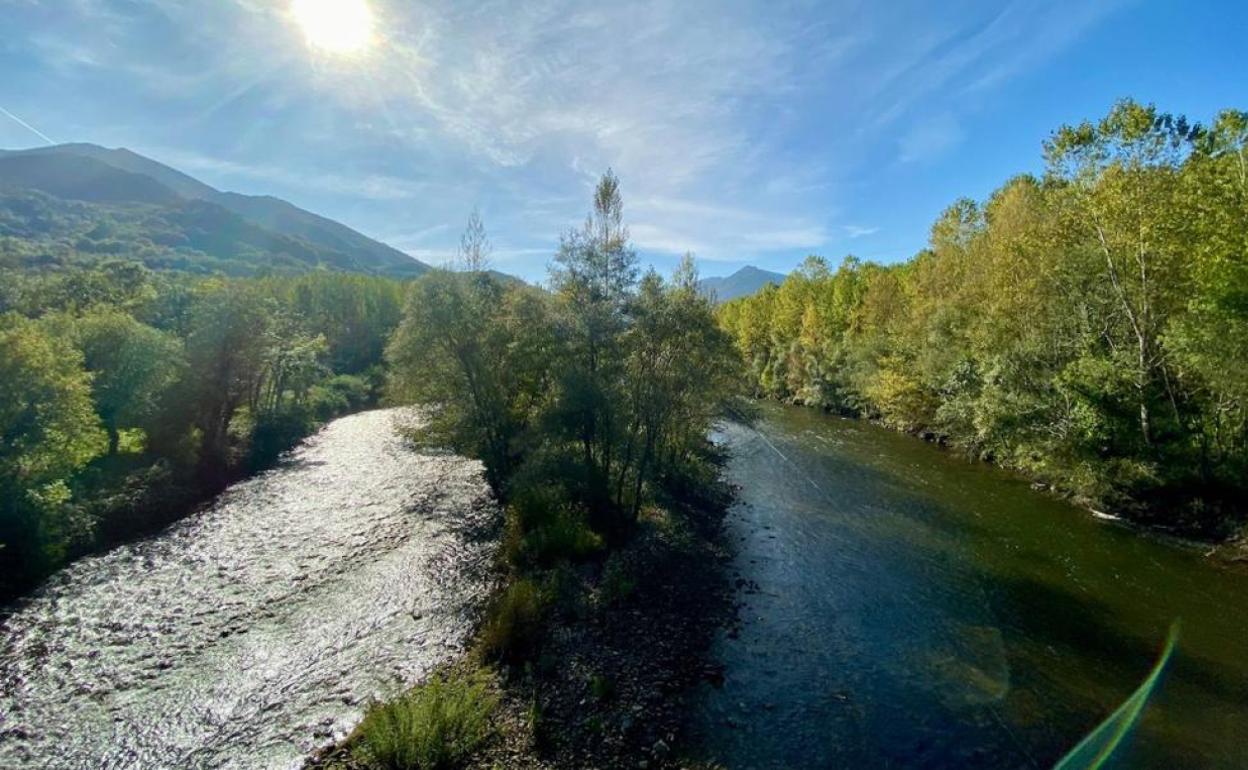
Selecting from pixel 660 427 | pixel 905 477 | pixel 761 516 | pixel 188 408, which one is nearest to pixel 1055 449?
pixel 905 477

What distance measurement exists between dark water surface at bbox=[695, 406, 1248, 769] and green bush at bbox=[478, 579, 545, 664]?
5.30m

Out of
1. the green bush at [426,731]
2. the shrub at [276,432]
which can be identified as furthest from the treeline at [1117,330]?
the shrub at [276,432]

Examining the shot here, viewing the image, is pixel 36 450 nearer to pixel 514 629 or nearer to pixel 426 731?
pixel 514 629

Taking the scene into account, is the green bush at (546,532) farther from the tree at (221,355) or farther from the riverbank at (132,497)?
the tree at (221,355)

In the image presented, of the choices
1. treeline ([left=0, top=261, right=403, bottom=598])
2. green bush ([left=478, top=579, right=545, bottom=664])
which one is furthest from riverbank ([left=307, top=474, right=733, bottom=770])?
treeline ([left=0, top=261, right=403, bottom=598])

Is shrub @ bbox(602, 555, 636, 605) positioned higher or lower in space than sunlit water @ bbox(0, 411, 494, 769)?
higher

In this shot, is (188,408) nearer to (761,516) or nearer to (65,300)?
(65,300)

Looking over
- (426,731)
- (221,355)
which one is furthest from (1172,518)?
→ (221,355)

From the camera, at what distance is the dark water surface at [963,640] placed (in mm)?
12906

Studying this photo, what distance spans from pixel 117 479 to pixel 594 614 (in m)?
28.5

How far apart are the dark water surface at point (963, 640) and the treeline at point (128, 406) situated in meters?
26.9

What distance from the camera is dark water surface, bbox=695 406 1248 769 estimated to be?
12.9 metres

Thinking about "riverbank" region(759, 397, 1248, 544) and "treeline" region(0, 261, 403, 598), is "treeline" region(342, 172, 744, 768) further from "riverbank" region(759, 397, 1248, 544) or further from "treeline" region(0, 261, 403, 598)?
"riverbank" region(759, 397, 1248, 544)

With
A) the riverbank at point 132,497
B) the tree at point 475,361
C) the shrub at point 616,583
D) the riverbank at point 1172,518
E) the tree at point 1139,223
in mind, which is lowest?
the riverbank at point 132,497
